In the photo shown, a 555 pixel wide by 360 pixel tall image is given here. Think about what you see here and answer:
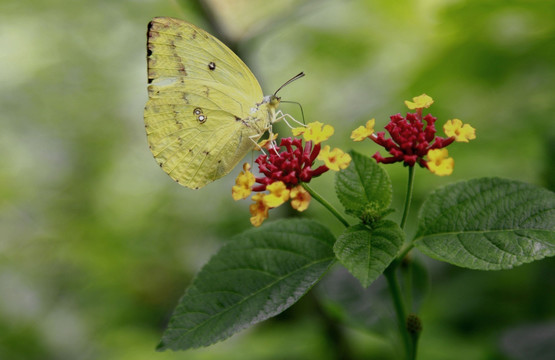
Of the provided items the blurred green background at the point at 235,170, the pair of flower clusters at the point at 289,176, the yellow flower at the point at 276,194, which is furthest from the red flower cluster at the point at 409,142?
the blurred green background at the point at 235,170

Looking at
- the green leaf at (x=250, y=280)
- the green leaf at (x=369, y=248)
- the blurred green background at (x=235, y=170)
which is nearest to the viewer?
the green leaf at (x=369, y=248)

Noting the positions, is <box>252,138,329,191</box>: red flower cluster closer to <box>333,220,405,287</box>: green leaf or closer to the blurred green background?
<box>333,220,405,287</box>: green leaf

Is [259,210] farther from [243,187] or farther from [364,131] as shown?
[364,131]

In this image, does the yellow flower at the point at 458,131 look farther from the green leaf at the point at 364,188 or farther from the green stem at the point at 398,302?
the green stem at the point at 398,302

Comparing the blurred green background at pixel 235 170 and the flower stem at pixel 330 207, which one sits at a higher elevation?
the flower stem at pixel 330 207

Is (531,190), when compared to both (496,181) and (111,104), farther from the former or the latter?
(111,104)

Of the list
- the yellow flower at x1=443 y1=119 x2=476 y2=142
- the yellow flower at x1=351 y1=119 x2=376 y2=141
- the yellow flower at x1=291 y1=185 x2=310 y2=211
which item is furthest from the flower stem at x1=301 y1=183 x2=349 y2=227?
the yellow flower at x1=443 y1=119 x2=476 y2=142
